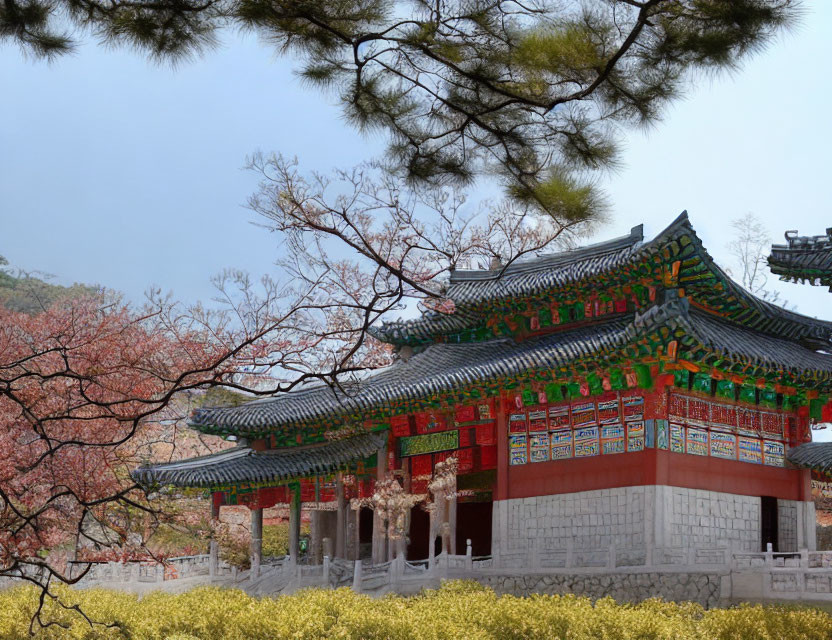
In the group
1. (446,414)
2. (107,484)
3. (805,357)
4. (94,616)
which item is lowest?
(94,616)

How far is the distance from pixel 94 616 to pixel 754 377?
12838 mm

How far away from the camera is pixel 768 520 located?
67.8ft

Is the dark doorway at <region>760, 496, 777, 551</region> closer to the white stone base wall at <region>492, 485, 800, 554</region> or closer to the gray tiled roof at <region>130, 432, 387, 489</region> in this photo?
the white stone base wall at <region>492, 485, 800, 554</region>

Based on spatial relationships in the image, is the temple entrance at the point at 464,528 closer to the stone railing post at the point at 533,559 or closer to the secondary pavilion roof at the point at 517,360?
the secondary pavilion roof at the point at 517,360

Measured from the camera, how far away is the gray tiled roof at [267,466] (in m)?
23.2

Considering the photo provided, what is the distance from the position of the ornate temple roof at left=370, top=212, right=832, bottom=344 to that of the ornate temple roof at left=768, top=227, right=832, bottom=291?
0.86 metres

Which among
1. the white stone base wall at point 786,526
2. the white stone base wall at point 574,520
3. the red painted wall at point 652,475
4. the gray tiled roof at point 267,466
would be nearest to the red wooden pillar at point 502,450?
the red painted wall at point 652,475

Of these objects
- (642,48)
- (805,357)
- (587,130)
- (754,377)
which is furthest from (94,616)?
(805,357)

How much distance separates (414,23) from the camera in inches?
263

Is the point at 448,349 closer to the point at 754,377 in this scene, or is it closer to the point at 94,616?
the point at 754,377

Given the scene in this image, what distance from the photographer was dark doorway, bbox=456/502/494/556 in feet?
84.1

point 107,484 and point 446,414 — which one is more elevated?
point 446,414

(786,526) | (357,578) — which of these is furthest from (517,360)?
(786,526)

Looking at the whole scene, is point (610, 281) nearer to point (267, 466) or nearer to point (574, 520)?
point (574, 520)
